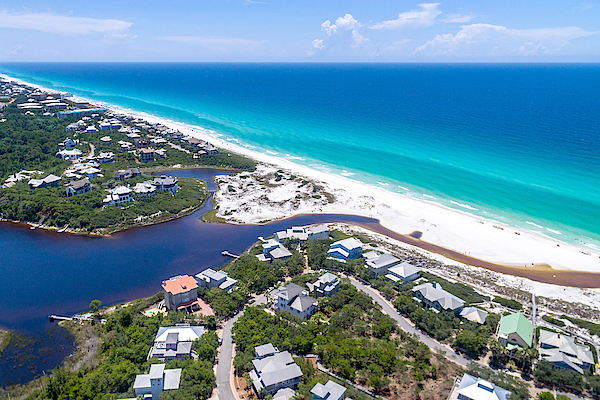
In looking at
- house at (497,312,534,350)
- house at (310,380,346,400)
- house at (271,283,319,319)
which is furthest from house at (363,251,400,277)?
house at (310,380,346,400)

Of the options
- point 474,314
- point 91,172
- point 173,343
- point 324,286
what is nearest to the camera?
point 173,343

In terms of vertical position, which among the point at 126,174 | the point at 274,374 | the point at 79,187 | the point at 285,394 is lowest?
the point at 285,394

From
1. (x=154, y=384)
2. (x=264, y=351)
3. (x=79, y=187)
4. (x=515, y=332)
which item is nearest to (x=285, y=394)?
(x=264, y=351)

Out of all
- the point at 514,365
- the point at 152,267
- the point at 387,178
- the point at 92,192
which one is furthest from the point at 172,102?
the point at 514,365

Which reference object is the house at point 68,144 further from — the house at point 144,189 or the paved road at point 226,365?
the paved road at point 226,365

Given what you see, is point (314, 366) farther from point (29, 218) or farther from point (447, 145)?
point (447, 145)

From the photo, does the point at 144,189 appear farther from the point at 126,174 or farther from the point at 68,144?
the point at 68,144

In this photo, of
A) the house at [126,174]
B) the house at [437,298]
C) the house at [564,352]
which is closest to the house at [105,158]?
the house at [126,174]

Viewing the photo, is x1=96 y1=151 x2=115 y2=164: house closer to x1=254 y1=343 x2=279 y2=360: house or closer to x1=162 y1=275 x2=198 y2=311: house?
x1=162 y1=275 x2=198 y2=311: house
